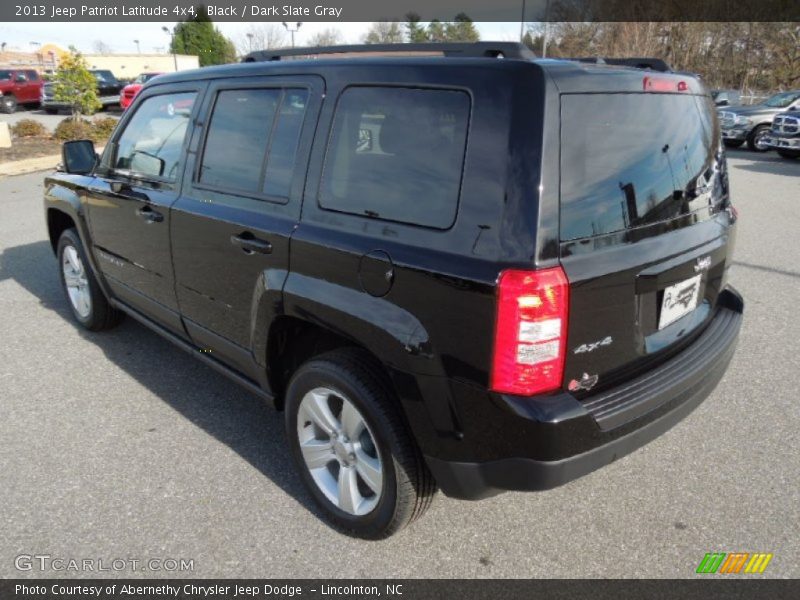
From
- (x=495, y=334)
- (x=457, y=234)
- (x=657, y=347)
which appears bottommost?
(x=657, y=347)

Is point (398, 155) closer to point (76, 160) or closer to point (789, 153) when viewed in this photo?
point (76, 160)

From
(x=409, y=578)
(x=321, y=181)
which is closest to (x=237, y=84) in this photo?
(x=321, y=181)

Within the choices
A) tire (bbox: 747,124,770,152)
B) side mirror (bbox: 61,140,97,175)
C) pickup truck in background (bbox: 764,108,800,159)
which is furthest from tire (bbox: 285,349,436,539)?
tire (bbox: 747,124,770,152)

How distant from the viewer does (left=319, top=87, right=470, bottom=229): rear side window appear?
A: 2.00m

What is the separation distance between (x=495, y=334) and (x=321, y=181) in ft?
3.31

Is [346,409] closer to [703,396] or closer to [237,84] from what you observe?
[703,396]

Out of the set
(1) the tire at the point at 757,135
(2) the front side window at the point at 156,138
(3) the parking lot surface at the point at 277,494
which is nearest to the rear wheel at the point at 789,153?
(1) the tire at the point at 757,135

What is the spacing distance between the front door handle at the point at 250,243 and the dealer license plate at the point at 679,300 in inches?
63.3

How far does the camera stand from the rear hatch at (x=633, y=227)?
194 cm

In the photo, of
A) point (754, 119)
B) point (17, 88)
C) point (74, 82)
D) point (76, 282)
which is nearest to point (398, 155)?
point (76, 282)

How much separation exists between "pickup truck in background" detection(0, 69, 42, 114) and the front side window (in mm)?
29069

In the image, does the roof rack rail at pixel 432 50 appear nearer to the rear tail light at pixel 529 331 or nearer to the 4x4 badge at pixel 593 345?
the rear tail light at pixel 529 331

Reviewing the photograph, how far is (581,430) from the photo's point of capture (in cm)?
197

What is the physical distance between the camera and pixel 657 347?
2.31 metres
